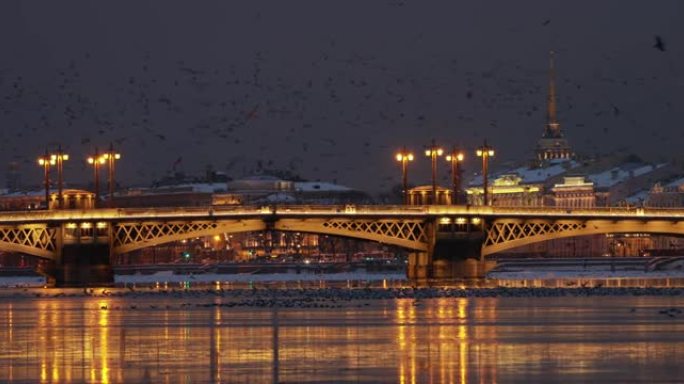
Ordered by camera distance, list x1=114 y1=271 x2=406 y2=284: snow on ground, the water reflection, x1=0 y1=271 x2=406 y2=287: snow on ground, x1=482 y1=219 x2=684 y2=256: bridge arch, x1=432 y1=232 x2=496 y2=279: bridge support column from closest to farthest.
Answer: the water reflection → x1=432 y1=232 x2=496 y2=279: bridge support column → x1=482 y1=219 x2=684 y2=256: bridge arch → x1=0 y1=271 x2=406 y2=287: snow on ground → x1=114 y1=271 x2=406 y2=284: snow on ground

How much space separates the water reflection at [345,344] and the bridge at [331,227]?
1828 inches

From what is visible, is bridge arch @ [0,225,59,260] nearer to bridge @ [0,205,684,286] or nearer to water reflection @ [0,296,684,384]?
bridge @ [0,205,684,286]

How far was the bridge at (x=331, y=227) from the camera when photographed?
439ft

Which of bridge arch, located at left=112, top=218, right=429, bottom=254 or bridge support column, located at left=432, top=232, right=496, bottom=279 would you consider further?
bridge support column, located at left=432, top=232, right=496, bottom=279

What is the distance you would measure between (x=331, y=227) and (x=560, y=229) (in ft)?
43.4

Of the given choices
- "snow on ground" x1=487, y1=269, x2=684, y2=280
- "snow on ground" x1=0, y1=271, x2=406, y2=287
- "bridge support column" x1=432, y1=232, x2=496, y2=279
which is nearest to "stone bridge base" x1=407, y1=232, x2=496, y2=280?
"bridge support column" x1=432, y1=232, x2=496, y2=279

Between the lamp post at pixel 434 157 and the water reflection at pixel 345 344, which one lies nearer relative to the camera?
the water reflection at pixel 345 344

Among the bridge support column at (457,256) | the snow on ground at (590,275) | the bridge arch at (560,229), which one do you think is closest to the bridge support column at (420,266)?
the bridge support column at (457,256)

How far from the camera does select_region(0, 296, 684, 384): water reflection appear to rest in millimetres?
50875

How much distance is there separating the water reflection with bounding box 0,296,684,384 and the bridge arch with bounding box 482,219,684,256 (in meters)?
49.9

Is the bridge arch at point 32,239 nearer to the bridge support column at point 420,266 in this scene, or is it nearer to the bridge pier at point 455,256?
the bridge support column at point 420,266

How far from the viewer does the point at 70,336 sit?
65500mm

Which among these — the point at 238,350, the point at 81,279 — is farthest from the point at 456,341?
the point at 81,279

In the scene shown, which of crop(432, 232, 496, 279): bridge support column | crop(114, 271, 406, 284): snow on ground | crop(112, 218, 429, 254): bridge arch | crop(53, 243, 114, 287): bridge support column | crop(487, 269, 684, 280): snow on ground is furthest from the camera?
crop(114, 271, 406, 284): snow on ground
